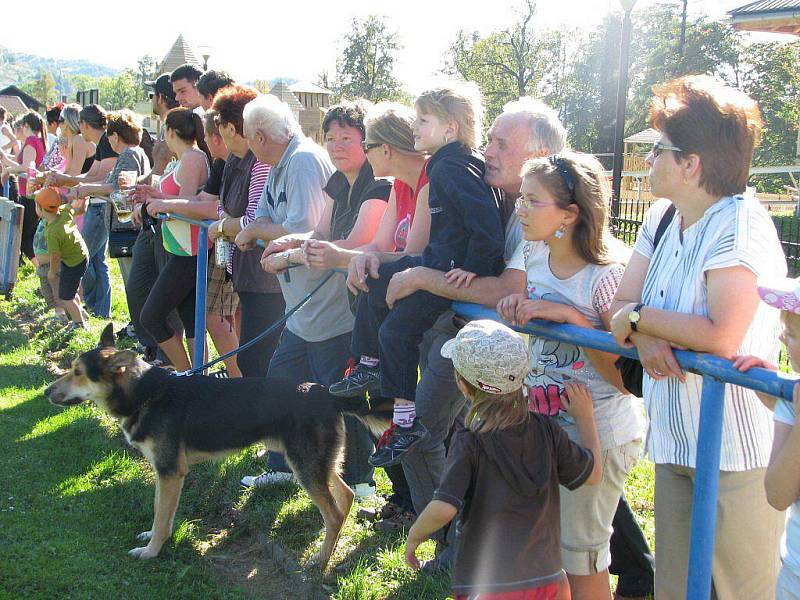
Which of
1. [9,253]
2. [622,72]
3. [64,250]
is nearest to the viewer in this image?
[64,250]

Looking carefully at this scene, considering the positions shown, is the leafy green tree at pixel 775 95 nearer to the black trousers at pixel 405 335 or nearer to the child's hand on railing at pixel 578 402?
the black trousers at pixel 405 335

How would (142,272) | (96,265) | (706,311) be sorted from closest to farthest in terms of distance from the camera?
(706,311)
(142,272)
(96,265)

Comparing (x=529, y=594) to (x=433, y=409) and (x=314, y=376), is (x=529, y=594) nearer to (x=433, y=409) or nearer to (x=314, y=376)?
(x=433, y=409)

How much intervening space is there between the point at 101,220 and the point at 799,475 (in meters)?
8.35

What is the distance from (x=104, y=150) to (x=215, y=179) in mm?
3425

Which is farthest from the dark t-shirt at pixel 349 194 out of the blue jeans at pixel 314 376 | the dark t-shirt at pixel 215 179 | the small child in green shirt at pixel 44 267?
the small child in green shirt at pixel 44 267

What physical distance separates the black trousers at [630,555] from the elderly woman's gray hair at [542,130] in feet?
4.61

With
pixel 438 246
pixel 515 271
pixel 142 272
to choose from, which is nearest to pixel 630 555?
pixel 515 271

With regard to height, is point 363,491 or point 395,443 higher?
point 395,443

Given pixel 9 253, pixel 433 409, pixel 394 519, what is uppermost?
pixel 433 409

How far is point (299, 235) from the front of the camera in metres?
4.28

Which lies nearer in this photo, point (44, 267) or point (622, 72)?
point (44, 267)

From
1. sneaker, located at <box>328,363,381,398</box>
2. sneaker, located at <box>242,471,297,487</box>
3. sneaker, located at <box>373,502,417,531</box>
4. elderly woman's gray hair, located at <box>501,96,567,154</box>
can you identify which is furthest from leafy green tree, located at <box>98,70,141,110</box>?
elderly woman's gray hair, located at <box>501,96,567,154</box>

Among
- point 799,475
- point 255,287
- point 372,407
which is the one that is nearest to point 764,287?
point 799,475
